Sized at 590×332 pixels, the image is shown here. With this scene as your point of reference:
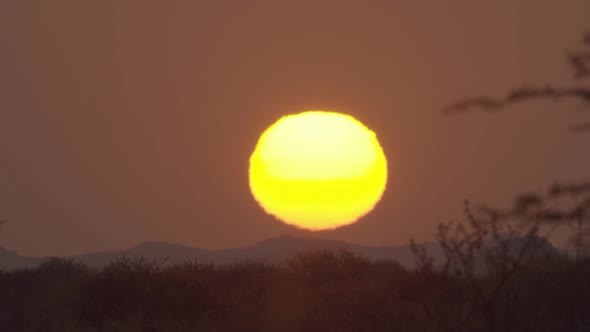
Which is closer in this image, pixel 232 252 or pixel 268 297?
pixel 268 297

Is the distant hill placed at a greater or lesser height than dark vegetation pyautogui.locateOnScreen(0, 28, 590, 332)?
greater

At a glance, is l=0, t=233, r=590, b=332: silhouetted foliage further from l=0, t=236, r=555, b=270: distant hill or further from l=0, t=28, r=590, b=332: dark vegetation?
l=0, t=236, r=555, b=270: distant hill

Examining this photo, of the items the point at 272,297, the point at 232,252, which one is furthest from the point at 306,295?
the point at 232,252

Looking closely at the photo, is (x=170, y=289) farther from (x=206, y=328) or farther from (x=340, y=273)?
(x=340, y=273)

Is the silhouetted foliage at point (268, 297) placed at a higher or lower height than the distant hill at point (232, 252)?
lower

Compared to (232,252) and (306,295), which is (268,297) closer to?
(306,295)

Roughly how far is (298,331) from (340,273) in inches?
283

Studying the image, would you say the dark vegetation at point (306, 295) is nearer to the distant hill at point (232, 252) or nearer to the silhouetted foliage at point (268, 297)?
the silhouetted foliage at point (268, 297)

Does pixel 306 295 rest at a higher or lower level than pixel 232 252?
lower

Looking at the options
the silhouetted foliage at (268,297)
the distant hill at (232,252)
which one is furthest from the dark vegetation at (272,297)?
the distant hill at (232,252)

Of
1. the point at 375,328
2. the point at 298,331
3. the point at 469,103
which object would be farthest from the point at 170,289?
the point at 469,103

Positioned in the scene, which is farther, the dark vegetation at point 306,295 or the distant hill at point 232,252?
the distant hill at point 232,252

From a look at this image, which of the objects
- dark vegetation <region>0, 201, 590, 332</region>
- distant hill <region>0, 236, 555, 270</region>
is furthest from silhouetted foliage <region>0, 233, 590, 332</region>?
distant hill <region>0, 236, 555, 270</region>

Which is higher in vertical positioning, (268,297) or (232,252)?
(232,252)
